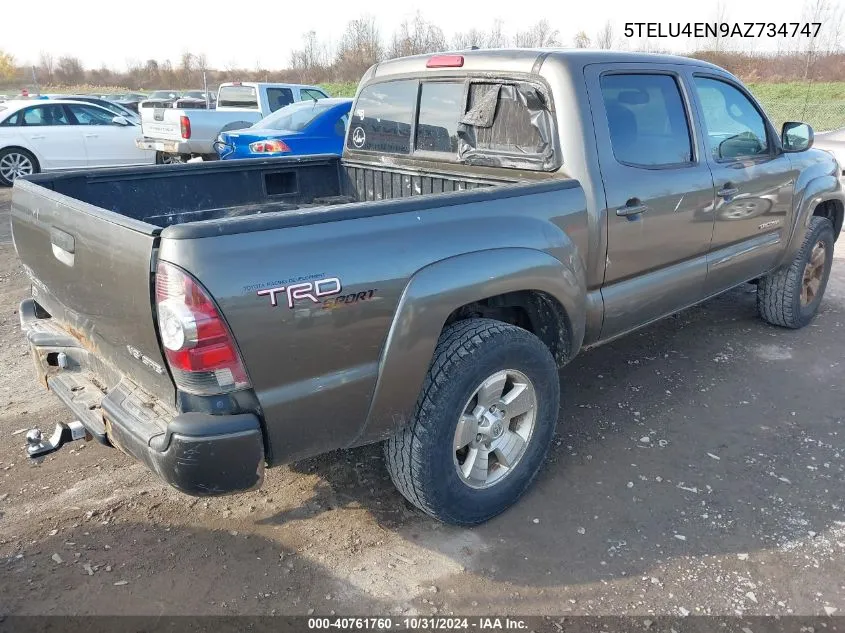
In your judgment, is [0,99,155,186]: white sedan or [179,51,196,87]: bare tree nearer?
[0,99,155,186]: white sedan

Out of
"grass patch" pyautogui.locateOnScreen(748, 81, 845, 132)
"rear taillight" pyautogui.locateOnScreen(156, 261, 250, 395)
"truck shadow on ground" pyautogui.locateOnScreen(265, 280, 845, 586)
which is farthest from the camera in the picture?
"grass patch" pyautogui.locateOnScreen(748, 81, 845, 132)

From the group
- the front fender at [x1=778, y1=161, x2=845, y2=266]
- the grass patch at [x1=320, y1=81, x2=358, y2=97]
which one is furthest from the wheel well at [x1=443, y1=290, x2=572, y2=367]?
the grass patch at [x1=320, y1=81, x2=358, y2=97]

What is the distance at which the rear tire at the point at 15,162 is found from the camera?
38.9 feet

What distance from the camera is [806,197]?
15.4ft

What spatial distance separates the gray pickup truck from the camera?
2162 mm

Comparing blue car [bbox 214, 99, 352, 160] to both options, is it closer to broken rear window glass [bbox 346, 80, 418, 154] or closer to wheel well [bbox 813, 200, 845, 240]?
broken rear window glass [bbox 346, 80, 418, 154]

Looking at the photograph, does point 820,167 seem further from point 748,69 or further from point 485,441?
point 748,69

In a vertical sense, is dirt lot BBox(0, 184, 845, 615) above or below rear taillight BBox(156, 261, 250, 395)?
below

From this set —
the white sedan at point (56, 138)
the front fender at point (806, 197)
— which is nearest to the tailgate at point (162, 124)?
the white sedan at point (56, 138)

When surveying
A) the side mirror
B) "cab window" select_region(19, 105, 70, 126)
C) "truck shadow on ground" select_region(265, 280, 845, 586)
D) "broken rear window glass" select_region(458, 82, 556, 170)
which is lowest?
"truck shadow on ground" select_region(265, 280, 845, 586)

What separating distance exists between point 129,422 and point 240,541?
2.65 ft

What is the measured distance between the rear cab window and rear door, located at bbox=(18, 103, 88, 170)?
9743mm

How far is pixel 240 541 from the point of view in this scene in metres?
2.85

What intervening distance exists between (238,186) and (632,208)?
2241 millimetres
